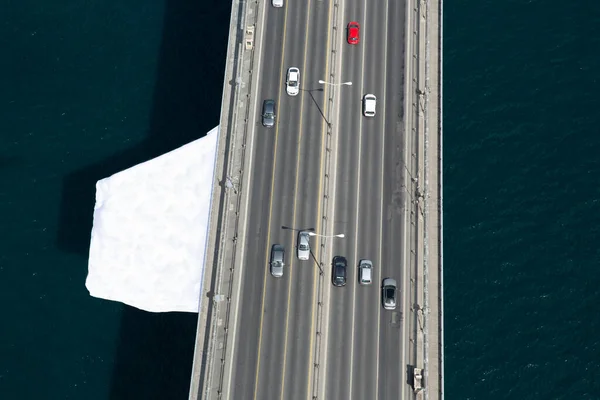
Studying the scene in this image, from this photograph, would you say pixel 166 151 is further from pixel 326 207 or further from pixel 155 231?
pixel 326 207

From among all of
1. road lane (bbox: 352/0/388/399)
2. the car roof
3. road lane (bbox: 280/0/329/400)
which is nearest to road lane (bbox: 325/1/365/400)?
road lane (bbox: 352/0/388/399)

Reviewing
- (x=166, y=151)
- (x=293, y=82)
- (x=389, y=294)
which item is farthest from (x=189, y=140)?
(x=389, y=294)

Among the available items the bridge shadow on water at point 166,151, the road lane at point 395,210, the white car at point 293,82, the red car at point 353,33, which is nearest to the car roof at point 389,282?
the road lane at point 395,210

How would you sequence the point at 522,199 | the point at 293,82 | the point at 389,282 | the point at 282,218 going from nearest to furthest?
the point at 389,282 < the point at 282,218 < the point at 293,82 < the point at 522,199

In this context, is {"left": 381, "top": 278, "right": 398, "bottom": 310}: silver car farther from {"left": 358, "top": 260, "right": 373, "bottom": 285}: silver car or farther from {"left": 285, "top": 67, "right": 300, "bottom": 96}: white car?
{"left": 285, "top": 67, "right": 300, "bottom": 96}: white car

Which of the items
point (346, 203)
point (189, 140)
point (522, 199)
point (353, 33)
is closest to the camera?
point (346, 203)

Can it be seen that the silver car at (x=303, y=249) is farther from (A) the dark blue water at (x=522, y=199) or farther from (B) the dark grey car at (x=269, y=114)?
(A) the dark blue water at (x=522, y=199)
